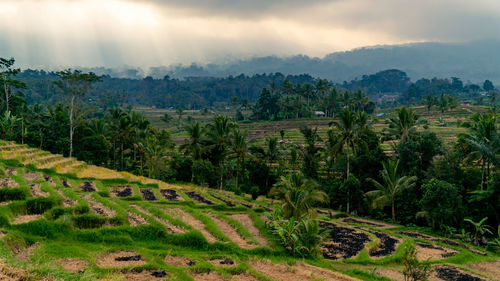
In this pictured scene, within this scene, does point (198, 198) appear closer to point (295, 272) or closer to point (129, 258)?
point (129, 258)

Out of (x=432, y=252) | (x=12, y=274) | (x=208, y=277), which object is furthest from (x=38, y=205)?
(x=432, y=252)

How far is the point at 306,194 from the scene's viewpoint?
18641 millimetres

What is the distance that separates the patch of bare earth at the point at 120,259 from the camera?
9.62 metres

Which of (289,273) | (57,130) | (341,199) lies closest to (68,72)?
(57,130)

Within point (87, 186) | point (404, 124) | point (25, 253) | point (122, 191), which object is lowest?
point (122, 191)

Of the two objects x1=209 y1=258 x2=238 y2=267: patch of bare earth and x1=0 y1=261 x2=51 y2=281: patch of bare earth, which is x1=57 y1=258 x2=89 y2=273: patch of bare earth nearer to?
x1=0 y1=261 x2=51 y2=281: patch of bare earth

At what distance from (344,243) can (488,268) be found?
7169 millimetres

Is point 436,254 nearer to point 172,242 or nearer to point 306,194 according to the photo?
point 306,194

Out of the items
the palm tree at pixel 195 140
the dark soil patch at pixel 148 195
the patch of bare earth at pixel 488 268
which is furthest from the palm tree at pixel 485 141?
the palm tree at pixel 195 140

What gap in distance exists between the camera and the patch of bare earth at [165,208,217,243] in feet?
45.7

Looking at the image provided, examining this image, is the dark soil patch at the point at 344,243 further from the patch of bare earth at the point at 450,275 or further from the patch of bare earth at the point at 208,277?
the patch of bare earth at the point at 208,277

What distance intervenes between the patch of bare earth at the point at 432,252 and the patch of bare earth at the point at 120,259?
45.3ft

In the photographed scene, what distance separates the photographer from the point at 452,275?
47.4 ft

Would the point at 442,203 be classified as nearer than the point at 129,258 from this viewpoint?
No
